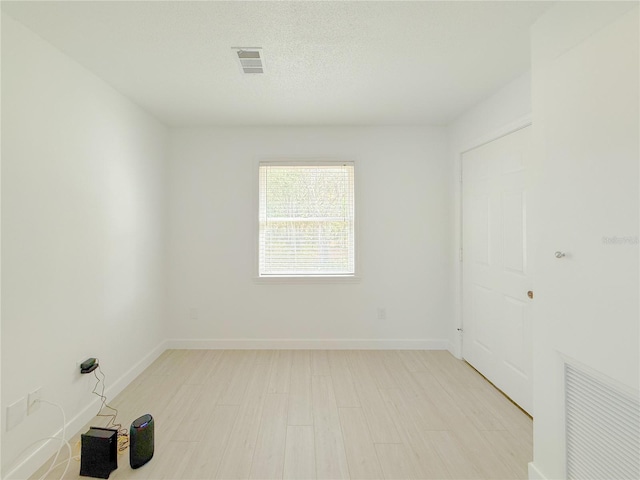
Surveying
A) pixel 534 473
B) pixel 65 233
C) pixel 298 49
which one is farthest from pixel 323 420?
pixel 298 49

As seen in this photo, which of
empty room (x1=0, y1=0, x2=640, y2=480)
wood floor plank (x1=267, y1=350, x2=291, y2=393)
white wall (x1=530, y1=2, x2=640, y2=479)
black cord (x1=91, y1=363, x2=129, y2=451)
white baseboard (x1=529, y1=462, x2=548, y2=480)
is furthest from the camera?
wood floor plank (x1=267, y1=350, x2=291, y2=393)

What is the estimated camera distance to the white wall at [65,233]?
1.64 meters

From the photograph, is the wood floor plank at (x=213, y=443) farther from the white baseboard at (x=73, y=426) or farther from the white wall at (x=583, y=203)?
the white wall at (x=583, y=203)

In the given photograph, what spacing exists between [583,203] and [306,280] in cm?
256

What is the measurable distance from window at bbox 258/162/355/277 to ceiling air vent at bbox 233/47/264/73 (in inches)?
51.5

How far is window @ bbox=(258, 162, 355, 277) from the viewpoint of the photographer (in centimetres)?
345

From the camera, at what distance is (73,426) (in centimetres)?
204

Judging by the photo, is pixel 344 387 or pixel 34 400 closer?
pixel 34 400

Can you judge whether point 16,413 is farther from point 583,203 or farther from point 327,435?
point 583,203

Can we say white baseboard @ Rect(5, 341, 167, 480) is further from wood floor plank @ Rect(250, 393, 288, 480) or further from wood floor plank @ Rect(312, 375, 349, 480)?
wood floor plank @ Rect(312, 375, 349, 480)

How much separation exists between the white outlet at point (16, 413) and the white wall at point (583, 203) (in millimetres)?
2821

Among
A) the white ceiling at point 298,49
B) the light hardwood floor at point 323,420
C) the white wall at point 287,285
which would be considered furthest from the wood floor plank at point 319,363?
the white ceiling at point 298,49

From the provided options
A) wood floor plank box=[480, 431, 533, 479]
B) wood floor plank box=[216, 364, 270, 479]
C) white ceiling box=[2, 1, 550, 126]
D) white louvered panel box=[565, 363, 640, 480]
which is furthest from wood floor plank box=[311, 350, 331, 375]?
white ceiling box=[2, 1, 550, 126]

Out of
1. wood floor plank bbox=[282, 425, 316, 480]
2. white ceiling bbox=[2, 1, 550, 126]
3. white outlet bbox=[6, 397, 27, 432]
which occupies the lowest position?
wood floor plank bbox=[282, 425, 316, 480]
